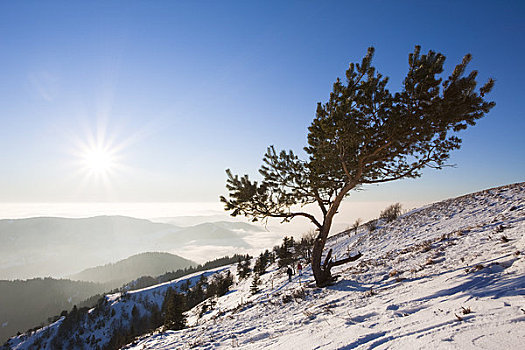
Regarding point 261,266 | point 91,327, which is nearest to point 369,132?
point 261,266

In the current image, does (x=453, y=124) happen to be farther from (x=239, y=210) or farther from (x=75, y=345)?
(x=75, y=345)

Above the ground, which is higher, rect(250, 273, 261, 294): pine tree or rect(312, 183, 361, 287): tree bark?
rect(312, 183, 361, 287): tree bark

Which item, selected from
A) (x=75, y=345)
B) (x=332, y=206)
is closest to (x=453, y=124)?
(x=332, y=206)

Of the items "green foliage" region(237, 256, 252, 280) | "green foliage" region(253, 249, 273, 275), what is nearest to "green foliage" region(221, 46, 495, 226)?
"green foliage" region(253, 249, 273, 275)

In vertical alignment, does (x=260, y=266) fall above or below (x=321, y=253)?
below

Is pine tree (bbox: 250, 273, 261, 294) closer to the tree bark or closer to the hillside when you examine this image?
the tree bark

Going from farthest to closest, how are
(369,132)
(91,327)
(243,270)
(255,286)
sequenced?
(91,327) < (243,270) < (255,286) < (369,132)

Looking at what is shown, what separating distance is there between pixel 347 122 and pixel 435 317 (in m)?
6.84

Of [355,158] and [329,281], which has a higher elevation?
[355,158]

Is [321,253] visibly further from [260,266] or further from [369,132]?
[260,266]

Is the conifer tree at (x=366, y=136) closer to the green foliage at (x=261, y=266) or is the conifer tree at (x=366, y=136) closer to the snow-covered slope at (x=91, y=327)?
the green foliage at (x=261, y=266)

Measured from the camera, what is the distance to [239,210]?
39.7 feet

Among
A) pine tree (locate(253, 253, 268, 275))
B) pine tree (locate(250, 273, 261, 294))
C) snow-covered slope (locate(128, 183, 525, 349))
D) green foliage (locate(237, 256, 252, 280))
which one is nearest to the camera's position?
snow-covered slope (locate(128, 183, 525, 349))

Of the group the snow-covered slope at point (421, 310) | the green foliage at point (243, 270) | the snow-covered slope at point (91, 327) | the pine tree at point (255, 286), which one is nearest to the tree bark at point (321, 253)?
the snow-covered slope at point (421, 310)
